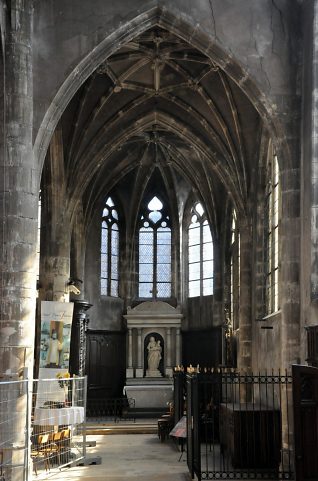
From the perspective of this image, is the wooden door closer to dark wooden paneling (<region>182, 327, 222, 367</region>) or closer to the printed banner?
the printed banner

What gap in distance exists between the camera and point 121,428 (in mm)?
21234

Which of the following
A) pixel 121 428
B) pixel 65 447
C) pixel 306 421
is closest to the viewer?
pixel 306 421

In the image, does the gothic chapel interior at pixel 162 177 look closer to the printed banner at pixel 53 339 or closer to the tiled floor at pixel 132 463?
the printed banner at pixel 53 339

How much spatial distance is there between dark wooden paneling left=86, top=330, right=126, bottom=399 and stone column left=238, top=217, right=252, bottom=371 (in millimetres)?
7247

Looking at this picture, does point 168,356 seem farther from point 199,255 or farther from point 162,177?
point 162,177

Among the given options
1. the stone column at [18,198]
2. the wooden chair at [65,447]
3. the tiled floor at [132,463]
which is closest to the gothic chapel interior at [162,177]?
the stone column at [18,198]

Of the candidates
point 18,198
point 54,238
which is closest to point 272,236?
point 54,238

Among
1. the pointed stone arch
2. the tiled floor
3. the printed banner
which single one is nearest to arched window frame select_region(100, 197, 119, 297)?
the tiled floor

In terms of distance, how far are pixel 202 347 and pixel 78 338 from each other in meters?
5.14

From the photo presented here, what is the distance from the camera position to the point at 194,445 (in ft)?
40.5

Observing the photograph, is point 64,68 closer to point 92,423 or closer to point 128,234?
point 92,423

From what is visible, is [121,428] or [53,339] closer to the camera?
[53,339]

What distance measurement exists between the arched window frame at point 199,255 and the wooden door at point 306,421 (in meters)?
15.8

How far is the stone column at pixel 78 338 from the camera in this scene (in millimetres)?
23297
